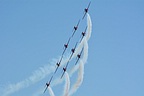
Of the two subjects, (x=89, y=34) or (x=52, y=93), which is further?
(x=52, y=93)

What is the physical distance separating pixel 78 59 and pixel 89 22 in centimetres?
1580

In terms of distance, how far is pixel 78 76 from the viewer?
160875mm

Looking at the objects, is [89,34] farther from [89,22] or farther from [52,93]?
[52,93]

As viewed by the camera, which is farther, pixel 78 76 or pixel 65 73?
pixel 65 73

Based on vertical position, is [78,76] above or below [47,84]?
below

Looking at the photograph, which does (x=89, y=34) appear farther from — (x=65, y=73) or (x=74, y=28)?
(x=65, y=73)

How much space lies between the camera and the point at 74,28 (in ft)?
527

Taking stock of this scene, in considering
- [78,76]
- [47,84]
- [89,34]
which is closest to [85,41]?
[89,34]

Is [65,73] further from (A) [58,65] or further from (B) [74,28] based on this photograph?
(B) [74,28]

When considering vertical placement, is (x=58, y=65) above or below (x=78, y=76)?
above

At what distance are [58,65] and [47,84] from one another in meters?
12.1

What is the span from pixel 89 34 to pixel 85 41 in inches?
133

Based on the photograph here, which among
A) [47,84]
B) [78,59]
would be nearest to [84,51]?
[78,59]

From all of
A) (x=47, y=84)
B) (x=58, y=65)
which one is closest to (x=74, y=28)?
(x=58, y=65)
